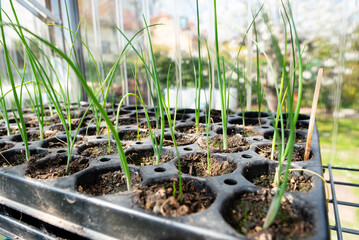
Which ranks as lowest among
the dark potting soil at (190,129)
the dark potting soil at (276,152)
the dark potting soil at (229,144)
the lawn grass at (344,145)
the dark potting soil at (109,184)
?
the lawn grass at (344,145)

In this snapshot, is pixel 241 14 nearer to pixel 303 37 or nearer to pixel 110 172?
pixel 303 37

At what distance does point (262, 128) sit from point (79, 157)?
2.00 ft

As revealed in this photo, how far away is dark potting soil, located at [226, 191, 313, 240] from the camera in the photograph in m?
0.30

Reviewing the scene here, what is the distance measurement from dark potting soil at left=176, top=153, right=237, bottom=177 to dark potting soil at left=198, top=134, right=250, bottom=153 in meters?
0.05

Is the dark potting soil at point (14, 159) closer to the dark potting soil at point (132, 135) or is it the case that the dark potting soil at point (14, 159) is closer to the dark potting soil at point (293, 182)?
the dark potting soil at point (132, 135)

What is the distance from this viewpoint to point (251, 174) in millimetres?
533

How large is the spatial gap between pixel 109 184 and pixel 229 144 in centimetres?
37

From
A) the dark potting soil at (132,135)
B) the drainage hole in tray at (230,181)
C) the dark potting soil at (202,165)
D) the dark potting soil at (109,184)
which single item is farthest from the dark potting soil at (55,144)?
the drainage hole in tray at (230,181)

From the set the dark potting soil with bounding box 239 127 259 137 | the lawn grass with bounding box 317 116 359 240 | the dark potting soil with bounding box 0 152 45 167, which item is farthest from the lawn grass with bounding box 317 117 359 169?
the dark potting soil with bounding box 0 152 45 167

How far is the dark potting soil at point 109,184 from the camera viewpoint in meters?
0.48

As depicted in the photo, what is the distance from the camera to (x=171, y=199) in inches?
14.4

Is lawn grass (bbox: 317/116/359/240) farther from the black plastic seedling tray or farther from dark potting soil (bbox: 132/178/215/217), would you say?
dark potting soil (bbox: 132/178/215/217)

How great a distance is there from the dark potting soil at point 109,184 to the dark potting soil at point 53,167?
7cm

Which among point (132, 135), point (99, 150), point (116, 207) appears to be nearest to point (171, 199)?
point (116, 207)
